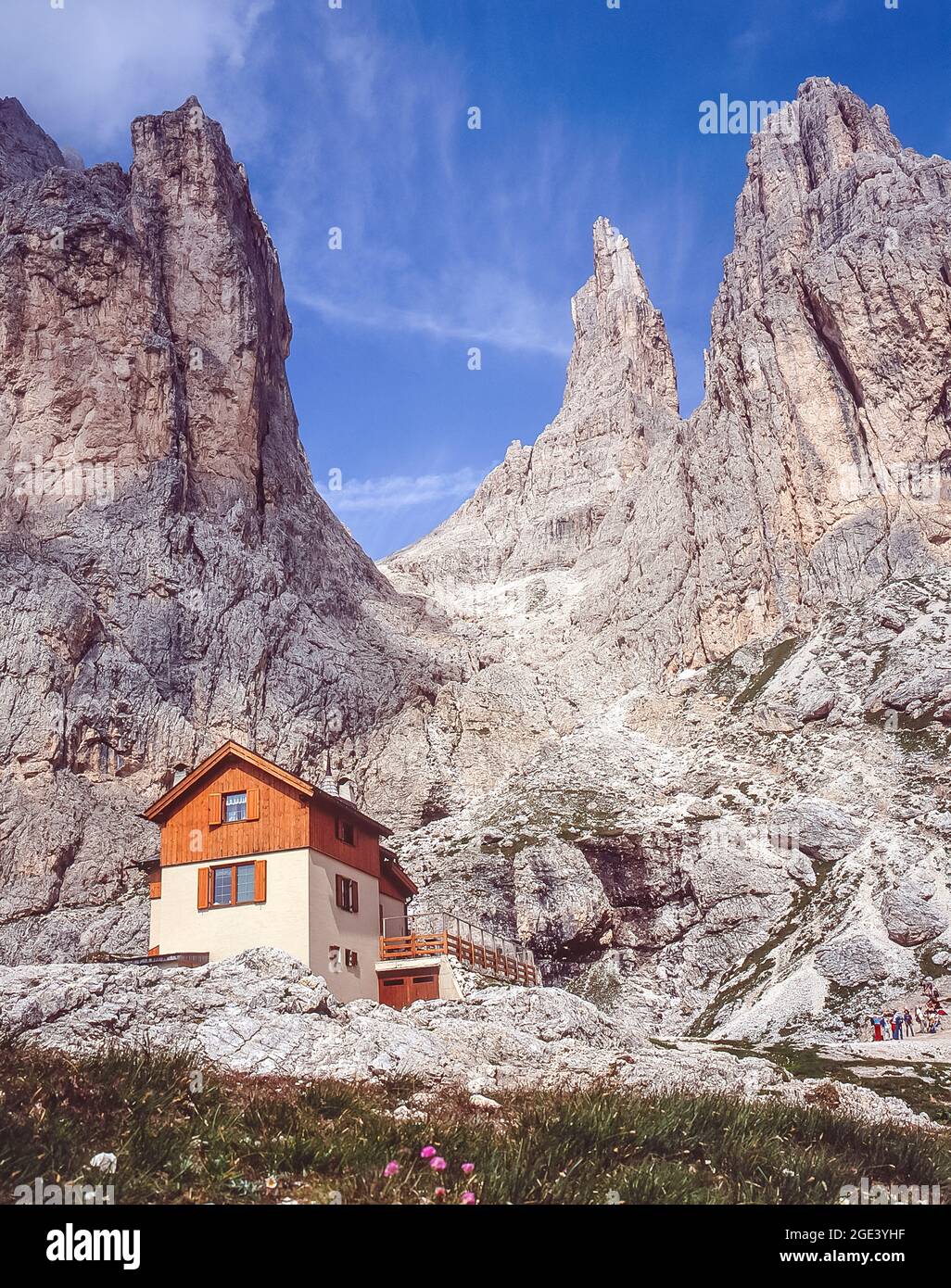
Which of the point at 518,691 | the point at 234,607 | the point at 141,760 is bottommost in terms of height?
the point at 141,760

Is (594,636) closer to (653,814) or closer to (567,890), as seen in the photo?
(653,814)

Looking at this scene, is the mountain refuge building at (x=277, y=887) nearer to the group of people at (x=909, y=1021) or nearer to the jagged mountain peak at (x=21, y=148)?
the group of people at (x=909, y=1021)

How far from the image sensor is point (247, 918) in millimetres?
38812

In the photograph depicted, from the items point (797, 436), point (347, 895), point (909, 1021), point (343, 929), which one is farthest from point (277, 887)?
point (797, 436)

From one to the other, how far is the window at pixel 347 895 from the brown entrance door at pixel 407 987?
140 inches

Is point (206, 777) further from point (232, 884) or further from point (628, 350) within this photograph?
point (628, 350)

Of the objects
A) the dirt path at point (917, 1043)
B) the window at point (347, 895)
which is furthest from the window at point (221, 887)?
the dirt path at point (917, 1043)

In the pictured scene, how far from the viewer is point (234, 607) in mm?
96688

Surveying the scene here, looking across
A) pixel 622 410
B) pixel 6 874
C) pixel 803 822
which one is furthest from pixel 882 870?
pixel 622 410

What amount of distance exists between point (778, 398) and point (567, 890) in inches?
2299

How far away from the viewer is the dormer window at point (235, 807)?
1613 inches

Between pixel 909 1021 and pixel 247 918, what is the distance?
30566mm

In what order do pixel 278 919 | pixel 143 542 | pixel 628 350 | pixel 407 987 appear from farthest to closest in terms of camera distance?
pixel 628 350 < pixel 143 542 < pixel 407 987 < pixel 278 919

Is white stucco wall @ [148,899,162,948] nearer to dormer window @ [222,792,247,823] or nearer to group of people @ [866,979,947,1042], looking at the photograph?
dormer window @ [222,792,247,823]
